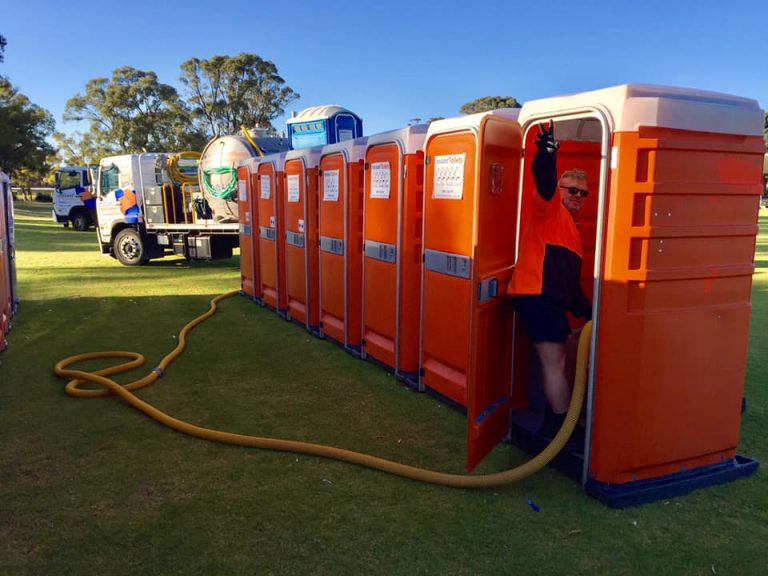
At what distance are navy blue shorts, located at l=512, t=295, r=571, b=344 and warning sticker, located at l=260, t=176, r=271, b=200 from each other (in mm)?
5675

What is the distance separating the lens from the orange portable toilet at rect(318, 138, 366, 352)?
21.1 feet

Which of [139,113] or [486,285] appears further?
[139,113]

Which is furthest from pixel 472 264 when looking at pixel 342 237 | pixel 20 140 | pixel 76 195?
pixel 20 140

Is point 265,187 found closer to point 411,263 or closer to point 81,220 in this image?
point 411,263

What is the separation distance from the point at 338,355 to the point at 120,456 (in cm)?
291

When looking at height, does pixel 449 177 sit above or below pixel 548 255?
above

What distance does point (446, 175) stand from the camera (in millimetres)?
4754

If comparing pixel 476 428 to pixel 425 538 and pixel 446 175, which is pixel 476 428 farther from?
pixel 446 175

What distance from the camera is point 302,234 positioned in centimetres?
771

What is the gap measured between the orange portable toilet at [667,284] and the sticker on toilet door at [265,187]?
221 inches

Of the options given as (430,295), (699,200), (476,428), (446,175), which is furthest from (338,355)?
(699,200)

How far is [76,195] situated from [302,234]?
22.3m

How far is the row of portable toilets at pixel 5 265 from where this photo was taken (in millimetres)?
6809

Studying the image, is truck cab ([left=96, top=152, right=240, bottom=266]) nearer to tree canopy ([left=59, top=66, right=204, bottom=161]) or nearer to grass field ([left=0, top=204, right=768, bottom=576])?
grass field ([left=0, top=204, right=768, bottom=576])
